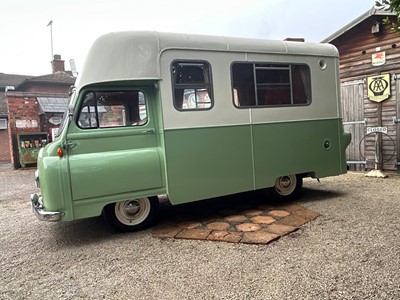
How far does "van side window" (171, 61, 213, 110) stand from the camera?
4.63 meters

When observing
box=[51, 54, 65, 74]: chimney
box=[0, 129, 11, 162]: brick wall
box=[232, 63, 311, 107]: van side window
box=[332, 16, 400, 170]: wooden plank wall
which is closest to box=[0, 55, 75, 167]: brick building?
box=[0, 129, 11, 162]: brick wall

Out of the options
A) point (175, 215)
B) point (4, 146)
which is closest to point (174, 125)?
point (175, 215)

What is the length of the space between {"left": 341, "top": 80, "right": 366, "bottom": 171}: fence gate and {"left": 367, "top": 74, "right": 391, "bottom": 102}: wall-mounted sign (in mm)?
255

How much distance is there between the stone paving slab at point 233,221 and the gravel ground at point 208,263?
178mm

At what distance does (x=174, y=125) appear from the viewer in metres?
4.58

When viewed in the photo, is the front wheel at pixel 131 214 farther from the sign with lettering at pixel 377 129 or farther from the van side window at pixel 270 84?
the sign with lettering at pixel 377 129

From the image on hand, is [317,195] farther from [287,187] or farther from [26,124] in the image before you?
[26,124]

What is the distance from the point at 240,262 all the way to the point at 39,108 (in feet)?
42.7

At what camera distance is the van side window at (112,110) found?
435cm

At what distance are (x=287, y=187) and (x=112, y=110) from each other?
3.36 meters

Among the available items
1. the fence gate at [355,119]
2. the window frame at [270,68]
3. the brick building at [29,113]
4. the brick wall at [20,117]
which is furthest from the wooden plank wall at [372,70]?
the brick wall at [20,117]

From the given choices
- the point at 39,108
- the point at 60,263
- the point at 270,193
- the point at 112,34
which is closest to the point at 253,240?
the point at 270,193

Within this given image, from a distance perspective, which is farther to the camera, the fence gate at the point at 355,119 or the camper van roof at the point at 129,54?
the fence gate at the point at 355,119

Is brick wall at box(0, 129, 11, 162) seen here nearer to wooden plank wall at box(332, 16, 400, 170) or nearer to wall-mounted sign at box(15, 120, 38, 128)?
wall-mounted sign at box(15, 120, 38, 128)
